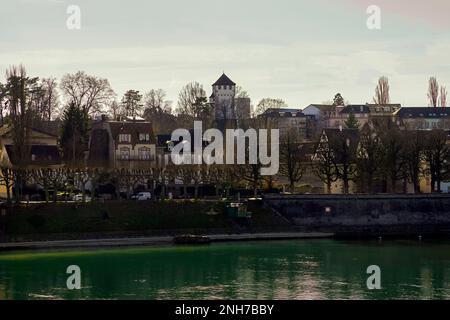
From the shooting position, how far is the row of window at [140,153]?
3563 inches

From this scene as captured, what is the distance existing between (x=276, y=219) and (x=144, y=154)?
71.3ft

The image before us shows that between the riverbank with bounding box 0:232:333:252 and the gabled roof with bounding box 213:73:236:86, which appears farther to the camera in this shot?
the gabled roof with bounding box 213:73:236:86

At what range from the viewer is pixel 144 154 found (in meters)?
91.2

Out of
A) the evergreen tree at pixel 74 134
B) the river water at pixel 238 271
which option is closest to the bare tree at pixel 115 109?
the evergreen tree at pixel 74 134

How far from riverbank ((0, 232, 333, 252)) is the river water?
2.26 metres

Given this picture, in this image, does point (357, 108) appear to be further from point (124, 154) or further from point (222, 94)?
point (124, 154)

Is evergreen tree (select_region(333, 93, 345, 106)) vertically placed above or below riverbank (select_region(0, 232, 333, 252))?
above

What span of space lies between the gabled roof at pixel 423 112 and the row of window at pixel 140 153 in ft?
232

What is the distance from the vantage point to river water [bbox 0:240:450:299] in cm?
4459

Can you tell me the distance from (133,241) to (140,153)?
2539 cm

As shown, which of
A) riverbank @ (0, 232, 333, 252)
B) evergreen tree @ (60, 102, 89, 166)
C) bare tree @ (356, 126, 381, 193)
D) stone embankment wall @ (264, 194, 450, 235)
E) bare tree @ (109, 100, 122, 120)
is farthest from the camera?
bare tree @ (109, 100, 122, 120)

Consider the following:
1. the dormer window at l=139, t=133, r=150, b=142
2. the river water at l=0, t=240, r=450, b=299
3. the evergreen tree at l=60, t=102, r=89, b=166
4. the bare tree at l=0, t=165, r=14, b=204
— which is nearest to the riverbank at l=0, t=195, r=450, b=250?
the bare tree at l=0, t=165, r=14, b=204

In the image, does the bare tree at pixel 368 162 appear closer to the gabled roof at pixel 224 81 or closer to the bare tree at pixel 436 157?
the bare tree at pixel 436 157

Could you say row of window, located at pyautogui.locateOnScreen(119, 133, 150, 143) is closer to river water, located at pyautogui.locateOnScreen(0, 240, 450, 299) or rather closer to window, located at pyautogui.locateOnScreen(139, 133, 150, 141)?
window, located at pyautogui.locateOnScreen(139, 133, 150, 141)
